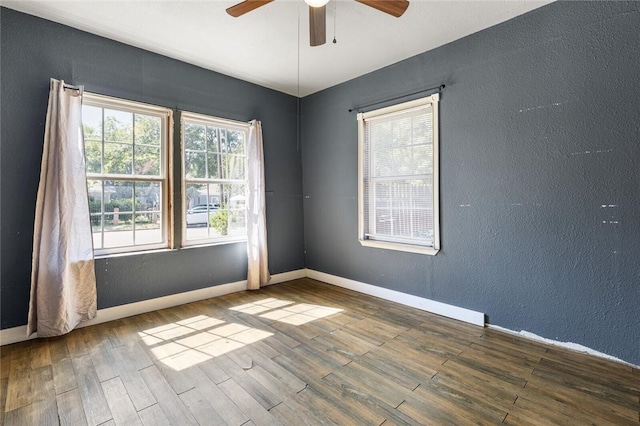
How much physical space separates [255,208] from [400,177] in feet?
6.29

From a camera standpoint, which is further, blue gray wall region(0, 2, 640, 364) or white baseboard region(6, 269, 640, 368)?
white baseboard region(6, 269, 640, 368)

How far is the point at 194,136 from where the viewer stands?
3.64 meters

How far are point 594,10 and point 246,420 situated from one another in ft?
12.3

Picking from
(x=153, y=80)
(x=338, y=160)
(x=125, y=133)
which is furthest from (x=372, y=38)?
(x=125, y=133)

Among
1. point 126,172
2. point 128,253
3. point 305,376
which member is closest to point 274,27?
point 126,172

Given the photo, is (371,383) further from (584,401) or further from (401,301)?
(401,301)

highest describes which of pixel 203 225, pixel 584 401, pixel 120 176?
pixel 120 176

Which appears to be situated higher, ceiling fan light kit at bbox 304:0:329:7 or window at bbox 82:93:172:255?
ceiling fan light kit at bbox 304:0:329:7

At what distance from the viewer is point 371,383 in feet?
6.54

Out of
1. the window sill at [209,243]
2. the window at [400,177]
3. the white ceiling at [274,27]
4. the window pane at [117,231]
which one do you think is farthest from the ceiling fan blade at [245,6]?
the window sill at [209,243]

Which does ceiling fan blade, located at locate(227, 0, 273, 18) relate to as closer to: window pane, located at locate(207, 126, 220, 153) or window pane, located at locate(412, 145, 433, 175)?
window pane, located at locate(207, 126, 220, 153)

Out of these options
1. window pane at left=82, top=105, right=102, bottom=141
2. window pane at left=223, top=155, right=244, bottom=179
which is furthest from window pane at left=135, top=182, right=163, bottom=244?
window pane at left=223, top=155, right=244, bottom=179

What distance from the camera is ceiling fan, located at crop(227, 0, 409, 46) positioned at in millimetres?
2072

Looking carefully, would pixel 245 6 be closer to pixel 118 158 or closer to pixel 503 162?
pixel 118 158
